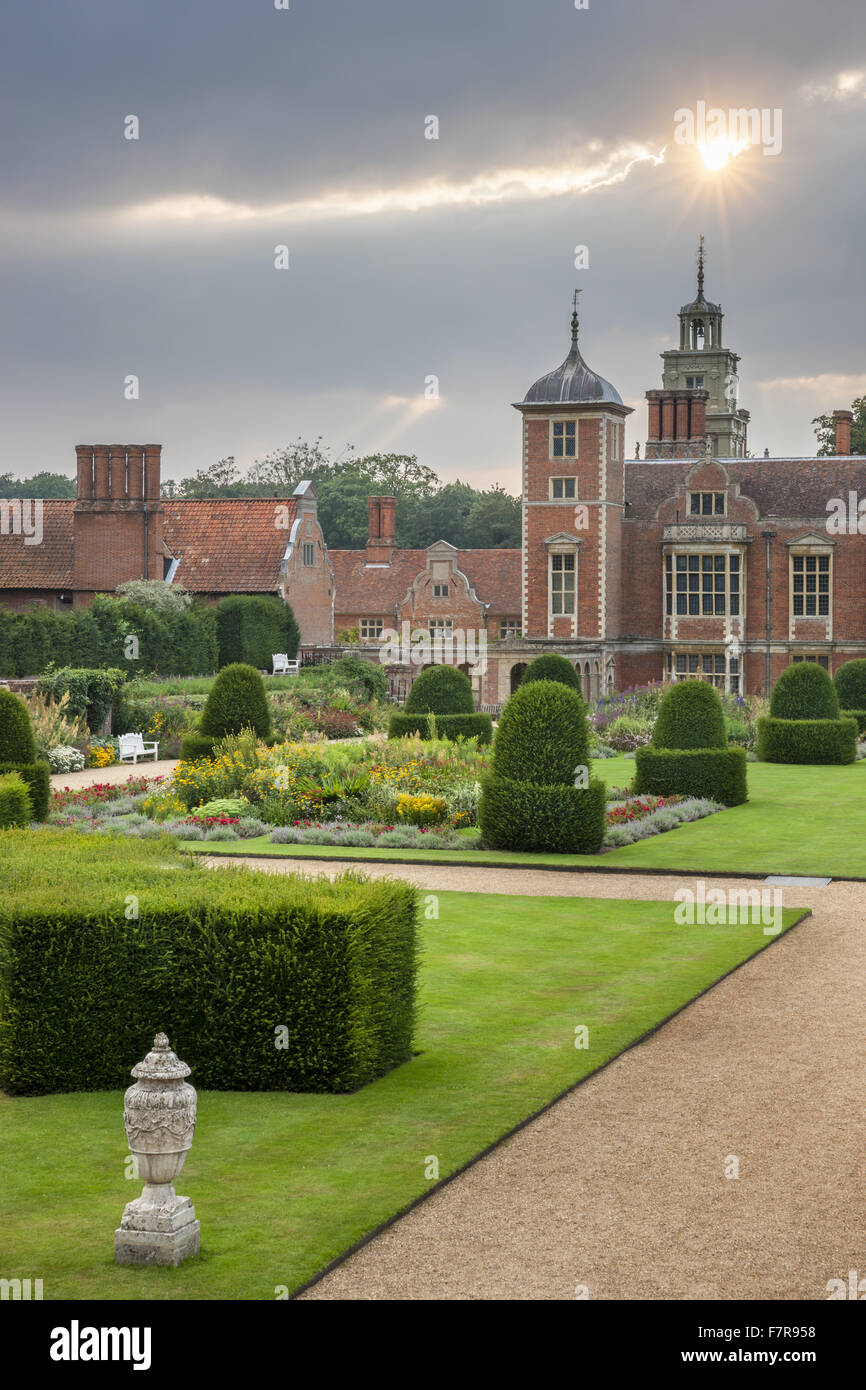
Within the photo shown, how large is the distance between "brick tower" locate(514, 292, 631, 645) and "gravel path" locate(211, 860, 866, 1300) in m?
34.9

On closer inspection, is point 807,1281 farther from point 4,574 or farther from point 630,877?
point 4,574

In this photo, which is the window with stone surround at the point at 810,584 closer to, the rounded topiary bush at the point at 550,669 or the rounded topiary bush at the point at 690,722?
the rounded topiary bush at the point at 550,669

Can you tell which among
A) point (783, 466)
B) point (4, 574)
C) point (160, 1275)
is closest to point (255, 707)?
point (160, 1275)

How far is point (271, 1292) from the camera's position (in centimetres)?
543

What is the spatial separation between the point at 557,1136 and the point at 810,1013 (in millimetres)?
2996

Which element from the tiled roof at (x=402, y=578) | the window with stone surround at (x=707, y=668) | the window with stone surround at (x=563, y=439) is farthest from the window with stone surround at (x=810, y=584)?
the tiled roof at (x=402, y=578)

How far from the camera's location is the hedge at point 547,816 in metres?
16.5

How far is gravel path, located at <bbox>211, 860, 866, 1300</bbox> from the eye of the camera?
560 centimetres

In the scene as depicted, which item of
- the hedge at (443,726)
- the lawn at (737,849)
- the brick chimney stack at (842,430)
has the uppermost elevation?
the brick chimney stack at (842,430)

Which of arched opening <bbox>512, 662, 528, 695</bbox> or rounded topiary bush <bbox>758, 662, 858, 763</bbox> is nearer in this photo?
rounded topiary bush <bbox>758, 662, 858, 763</bbox>

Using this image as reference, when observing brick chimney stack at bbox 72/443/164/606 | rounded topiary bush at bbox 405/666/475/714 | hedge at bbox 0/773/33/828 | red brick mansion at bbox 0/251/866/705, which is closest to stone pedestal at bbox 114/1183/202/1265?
hedge at bbox 0/773/33/828

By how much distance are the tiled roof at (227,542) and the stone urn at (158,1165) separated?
39256mm

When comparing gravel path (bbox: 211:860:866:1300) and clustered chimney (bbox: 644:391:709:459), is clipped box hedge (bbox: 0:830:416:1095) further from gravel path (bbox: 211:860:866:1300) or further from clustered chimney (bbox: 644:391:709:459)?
clustered chimney (bbox: 644:391:709:459)

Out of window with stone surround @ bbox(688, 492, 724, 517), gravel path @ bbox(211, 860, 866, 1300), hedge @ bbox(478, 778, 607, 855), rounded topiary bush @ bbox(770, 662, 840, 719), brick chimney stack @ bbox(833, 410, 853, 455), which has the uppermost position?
brick chimney stack @ bbox(833, 410, 853, 455)
